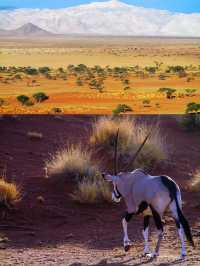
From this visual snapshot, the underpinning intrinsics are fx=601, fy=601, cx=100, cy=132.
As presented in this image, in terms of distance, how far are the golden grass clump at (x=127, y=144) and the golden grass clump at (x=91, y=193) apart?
1.77m

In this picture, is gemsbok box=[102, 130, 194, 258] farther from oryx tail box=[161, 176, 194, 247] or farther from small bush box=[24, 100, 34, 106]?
small bush box=[24, 100, 34, 106]

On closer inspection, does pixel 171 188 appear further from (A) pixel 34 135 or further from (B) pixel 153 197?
(A) pixel 34 135

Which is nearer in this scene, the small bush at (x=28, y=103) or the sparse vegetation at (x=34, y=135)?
the sparse vegetation at (x=34, y=135)

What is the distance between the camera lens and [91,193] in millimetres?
10742

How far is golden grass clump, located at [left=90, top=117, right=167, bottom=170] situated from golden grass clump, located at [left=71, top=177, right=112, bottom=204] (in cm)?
177

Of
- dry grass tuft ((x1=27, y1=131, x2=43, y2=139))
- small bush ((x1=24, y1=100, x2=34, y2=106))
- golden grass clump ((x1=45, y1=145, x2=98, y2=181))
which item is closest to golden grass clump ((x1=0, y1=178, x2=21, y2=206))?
golden grass clump ((x1=45, y1=145, x2=98, y2=181))

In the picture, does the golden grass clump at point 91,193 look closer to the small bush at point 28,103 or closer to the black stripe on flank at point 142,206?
the black stripe on flank at point 142,206

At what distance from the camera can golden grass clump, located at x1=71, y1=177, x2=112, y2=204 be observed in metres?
10.7

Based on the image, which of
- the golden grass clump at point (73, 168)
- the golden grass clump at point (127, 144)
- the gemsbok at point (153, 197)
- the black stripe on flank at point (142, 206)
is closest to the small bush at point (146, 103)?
the golden grass clump at point (127, 144)

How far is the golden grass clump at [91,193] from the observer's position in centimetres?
1073

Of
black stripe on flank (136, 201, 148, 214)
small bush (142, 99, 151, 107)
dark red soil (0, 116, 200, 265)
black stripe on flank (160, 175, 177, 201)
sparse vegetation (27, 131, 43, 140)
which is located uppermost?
black stripe on flank (160, 175, 177, 201)

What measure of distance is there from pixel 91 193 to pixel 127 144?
3.01m

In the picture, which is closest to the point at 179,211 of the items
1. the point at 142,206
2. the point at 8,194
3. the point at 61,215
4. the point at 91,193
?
the point at 142,206

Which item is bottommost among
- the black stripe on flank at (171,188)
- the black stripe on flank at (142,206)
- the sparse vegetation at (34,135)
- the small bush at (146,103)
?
the small bush at (146,103)
